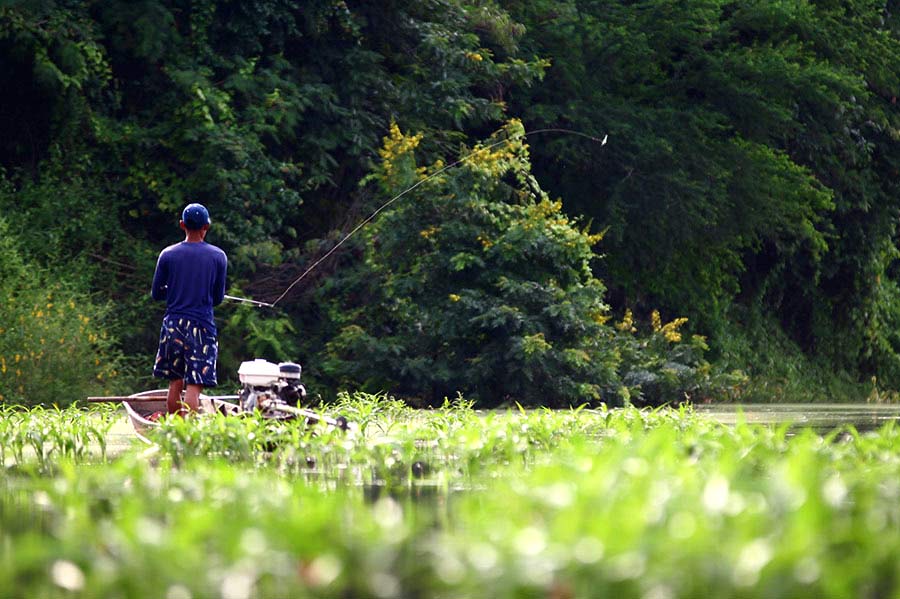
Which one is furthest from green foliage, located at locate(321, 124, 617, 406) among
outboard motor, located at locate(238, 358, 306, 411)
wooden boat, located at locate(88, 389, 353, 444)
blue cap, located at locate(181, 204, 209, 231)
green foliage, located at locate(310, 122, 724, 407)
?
outboard motor, located at locate(238, 358, 306, 411)

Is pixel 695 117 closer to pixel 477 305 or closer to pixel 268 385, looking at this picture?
pixel 477 305

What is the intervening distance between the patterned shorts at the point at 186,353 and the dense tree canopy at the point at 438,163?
224 inches

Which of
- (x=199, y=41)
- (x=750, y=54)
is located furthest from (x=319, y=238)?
(x=750, y=54)

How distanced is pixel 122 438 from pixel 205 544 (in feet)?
27.9

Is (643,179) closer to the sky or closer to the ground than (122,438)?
closer to the sky

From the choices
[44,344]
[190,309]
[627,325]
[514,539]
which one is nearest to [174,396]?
[190,309]

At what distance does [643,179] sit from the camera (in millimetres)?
24219

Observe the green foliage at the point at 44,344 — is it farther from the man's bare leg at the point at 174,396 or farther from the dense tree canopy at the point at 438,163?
the man's bare leg at the point at 174,396

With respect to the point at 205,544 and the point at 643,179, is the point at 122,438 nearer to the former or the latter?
the point at 205,544

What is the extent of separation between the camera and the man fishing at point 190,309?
1152 cm

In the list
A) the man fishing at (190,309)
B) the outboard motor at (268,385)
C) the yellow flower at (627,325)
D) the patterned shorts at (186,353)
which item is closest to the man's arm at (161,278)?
the man fishing at (190,309)

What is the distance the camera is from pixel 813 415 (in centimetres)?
1853

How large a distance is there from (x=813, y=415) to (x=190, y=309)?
906 cm

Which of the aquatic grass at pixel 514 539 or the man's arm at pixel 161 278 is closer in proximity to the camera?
the aquatic grass at pixel 514 539
